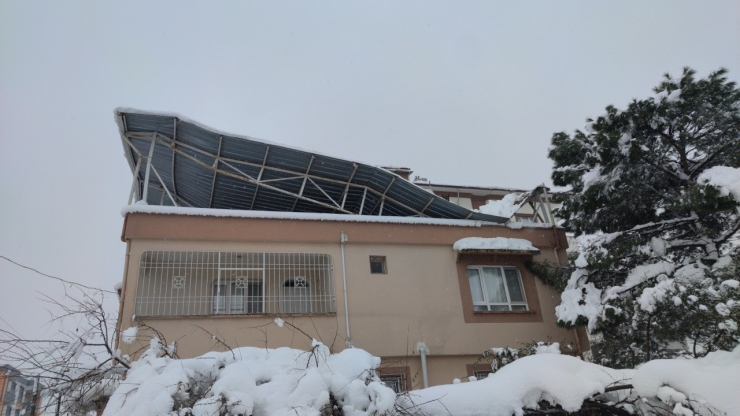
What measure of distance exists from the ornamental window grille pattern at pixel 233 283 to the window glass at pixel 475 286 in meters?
3.50

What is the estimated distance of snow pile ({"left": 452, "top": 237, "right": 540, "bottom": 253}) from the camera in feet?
40.1

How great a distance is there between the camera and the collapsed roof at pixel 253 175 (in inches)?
469

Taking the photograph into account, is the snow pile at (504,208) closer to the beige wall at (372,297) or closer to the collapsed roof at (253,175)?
the collapsed roof at (253,175)

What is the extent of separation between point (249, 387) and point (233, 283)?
7791mm

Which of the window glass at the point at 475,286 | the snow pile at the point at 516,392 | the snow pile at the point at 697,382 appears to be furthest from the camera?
the window glass at the point at 475,286

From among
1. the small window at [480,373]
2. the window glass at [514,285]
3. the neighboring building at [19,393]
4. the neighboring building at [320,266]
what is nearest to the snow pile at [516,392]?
the neighboring building at [19,393]

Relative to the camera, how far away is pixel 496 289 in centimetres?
1262

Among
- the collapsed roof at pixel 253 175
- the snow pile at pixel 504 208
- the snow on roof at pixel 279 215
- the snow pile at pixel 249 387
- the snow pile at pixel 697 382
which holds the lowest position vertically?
the snow pile at pixel 697 382

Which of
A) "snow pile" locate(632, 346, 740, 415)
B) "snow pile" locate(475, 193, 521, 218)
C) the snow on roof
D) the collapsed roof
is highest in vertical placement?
the collapsed roof

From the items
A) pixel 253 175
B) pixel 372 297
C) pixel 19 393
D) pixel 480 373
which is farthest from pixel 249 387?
pixel 253 175

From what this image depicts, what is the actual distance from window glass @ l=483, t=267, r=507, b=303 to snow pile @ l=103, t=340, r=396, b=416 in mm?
8073

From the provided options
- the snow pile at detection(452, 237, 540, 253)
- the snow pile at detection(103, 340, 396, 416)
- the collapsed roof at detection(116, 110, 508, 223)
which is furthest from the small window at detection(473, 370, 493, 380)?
the snow pile at detection(103, 340, 396, 416)

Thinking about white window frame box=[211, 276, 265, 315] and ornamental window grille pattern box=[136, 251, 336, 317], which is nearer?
ornamental window grille pattern box=[136, 251, 336, 317]

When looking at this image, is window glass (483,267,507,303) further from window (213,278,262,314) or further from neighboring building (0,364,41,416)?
neighboring building (0,364,41,416)
